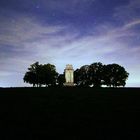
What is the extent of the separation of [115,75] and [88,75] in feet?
39.3

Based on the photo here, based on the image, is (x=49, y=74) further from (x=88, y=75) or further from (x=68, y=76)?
(x=68, y=76)

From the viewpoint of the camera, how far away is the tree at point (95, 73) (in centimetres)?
10397

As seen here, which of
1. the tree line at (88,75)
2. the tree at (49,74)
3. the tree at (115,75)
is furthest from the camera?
the tree at (115,75)

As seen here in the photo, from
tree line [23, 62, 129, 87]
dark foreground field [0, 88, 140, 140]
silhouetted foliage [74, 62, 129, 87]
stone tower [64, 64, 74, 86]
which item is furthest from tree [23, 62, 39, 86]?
dark foreground field [0, 88, 140, 140]

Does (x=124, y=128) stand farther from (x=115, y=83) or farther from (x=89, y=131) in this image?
(x=115, y=83)

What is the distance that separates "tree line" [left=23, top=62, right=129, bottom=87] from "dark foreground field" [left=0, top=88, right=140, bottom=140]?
76971 mm

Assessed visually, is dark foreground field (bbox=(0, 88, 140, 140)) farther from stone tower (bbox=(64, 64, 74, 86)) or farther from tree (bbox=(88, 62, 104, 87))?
tree (bbox=(88, 62, 104, 87))

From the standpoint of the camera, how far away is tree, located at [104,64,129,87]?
102312 millimetres

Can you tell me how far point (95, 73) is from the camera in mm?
106875

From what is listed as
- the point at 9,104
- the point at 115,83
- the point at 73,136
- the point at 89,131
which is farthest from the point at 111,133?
the point at 115,83

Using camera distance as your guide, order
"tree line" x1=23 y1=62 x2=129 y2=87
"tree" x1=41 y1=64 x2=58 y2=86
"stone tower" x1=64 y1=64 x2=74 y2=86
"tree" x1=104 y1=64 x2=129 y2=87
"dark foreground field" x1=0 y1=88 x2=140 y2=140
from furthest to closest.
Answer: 1. "tree" x1=104 y1=64 x2=129 y2=87
2. "tree line" x1=23 y1=62 x2=129 y2=87
3. "tree" x1=41 y1=64 x2=58 y2=86
4. "stone tower" x1=64 y1=64 x2=74 y2=86
5. "dark foreground field" x1=0 y1=88 x2=140 y2=140

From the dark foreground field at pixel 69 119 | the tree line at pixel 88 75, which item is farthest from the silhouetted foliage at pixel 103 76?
the dark foreground field at pixel 69 119

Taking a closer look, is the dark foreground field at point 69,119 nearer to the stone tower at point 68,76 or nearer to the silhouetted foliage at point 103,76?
the stone tower at point 68,76

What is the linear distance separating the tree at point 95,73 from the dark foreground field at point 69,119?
84712 millimetres
